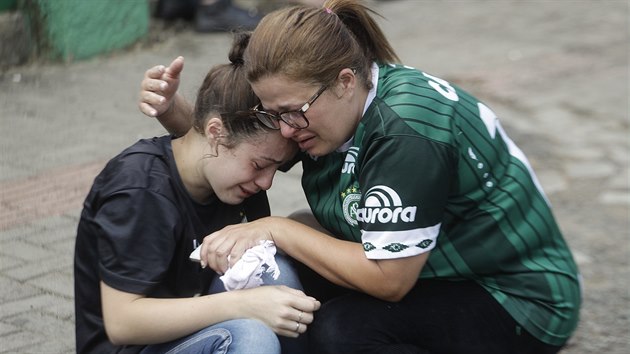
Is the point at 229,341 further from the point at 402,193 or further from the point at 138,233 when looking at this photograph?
the point at 402,193

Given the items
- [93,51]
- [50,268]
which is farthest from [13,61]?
[50,268]

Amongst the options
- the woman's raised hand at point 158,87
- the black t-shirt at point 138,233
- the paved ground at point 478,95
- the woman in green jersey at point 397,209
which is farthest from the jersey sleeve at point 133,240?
the paved ground at point 478,95

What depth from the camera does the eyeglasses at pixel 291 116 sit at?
264 cm

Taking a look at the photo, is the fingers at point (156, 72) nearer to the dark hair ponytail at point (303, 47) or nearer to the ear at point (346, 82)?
the dark hair ponytail at point (303, 47)

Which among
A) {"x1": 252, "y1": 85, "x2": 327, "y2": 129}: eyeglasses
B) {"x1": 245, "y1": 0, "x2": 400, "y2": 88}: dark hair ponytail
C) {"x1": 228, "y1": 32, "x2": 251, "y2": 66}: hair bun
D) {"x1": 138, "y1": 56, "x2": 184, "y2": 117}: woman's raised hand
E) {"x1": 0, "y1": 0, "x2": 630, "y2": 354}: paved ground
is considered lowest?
{"x1": 0, "y1": 0, "x2": 630, "y2": 354}: paved ground

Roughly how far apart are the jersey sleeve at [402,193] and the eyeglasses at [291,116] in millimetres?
194

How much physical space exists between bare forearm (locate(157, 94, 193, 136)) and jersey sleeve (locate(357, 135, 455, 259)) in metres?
0.70

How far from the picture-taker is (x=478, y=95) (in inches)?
269

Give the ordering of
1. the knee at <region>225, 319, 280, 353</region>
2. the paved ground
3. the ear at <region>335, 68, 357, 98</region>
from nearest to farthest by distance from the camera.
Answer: the knee at <region>225, 319, 280, 353</region>, the ear at <region>335, 68, 357, 98</region>, the paved ground

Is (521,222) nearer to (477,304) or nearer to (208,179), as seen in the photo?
(477,304)

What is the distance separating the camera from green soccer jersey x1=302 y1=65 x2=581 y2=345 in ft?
8.62

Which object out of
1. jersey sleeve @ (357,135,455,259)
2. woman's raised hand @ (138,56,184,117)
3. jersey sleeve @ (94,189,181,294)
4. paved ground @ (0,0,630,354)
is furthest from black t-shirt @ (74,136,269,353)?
paved ground @ (0,0,630,354)

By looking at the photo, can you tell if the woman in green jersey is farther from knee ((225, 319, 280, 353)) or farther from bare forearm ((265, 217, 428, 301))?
knee ((225, 319, 280, 353))

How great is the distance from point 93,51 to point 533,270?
4516 millimetres
